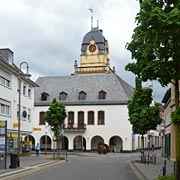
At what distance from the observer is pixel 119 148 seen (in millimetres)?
73750

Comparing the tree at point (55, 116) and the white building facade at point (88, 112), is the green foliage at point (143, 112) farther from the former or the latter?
the white building facade at point (88, 112)

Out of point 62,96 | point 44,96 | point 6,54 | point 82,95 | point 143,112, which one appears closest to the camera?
point 143,112

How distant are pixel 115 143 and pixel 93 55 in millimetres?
39221

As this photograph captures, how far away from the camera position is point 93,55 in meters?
109

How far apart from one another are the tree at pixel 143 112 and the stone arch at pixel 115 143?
34.5m

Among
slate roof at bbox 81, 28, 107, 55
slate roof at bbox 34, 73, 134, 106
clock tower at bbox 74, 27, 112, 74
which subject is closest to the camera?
slate roof at bbox 34, 73, 134, 106

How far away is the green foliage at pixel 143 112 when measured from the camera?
3803cm

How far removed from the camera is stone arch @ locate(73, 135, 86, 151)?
74312mm

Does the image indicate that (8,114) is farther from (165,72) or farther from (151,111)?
(165,72)

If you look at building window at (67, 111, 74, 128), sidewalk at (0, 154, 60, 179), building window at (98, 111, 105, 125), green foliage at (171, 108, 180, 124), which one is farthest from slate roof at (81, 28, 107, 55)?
green foliage at (171, 108, 180, 124)

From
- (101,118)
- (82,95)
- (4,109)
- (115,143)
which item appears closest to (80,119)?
(101,118)

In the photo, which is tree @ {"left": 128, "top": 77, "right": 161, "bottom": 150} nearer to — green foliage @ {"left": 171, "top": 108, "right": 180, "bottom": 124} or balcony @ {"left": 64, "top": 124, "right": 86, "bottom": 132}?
green foliage @ {"left": 171, "top": 108, "right": 180, "bottom": 124}

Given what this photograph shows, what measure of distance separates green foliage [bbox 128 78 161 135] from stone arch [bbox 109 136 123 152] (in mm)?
34475

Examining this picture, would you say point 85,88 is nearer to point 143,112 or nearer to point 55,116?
point 55,116
